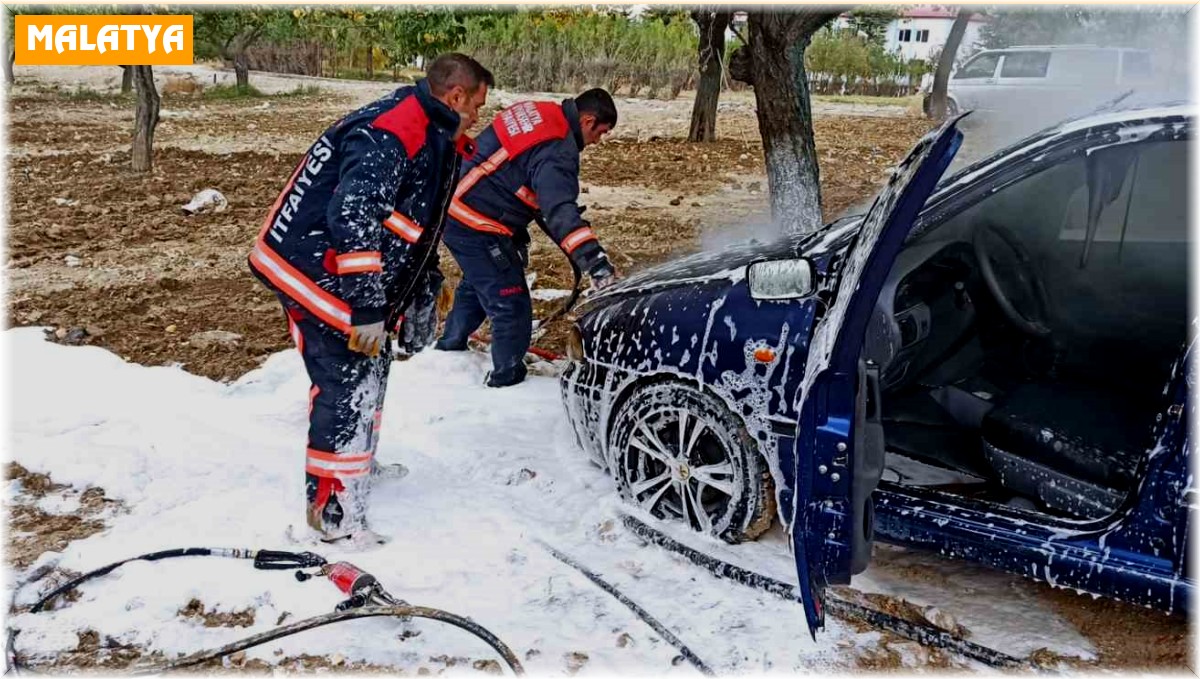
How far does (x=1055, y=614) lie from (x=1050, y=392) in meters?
0.83

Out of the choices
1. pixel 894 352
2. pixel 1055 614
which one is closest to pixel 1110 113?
pixel 894 352

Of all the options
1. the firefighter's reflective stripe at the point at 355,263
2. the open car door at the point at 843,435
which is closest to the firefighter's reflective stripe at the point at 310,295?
the firefighter's reflective stripe at the point at 355,263

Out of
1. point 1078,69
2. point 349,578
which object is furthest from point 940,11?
point 349,578

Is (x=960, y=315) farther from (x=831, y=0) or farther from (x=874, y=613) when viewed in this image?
(x=831, y=0)

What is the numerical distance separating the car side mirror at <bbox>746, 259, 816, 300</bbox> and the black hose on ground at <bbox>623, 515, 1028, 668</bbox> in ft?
2.96

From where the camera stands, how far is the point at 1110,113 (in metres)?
3.10

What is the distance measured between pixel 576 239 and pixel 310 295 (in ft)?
4.97

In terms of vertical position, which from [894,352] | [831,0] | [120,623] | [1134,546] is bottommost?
[120,623]

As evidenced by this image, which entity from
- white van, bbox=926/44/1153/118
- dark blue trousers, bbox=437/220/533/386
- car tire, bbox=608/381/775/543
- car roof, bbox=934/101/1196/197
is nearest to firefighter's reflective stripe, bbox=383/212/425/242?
car tire, bbox=608/381/775/543

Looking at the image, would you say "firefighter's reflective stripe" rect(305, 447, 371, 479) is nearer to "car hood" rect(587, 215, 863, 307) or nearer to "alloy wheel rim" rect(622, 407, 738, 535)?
"alloy wheel rim" rect(622, 407, 738, 535)

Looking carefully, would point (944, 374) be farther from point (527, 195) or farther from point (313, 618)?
point (313, 618)

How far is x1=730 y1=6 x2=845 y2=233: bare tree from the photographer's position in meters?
6.48

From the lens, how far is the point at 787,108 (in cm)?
680

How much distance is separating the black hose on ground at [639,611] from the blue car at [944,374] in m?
0.39
